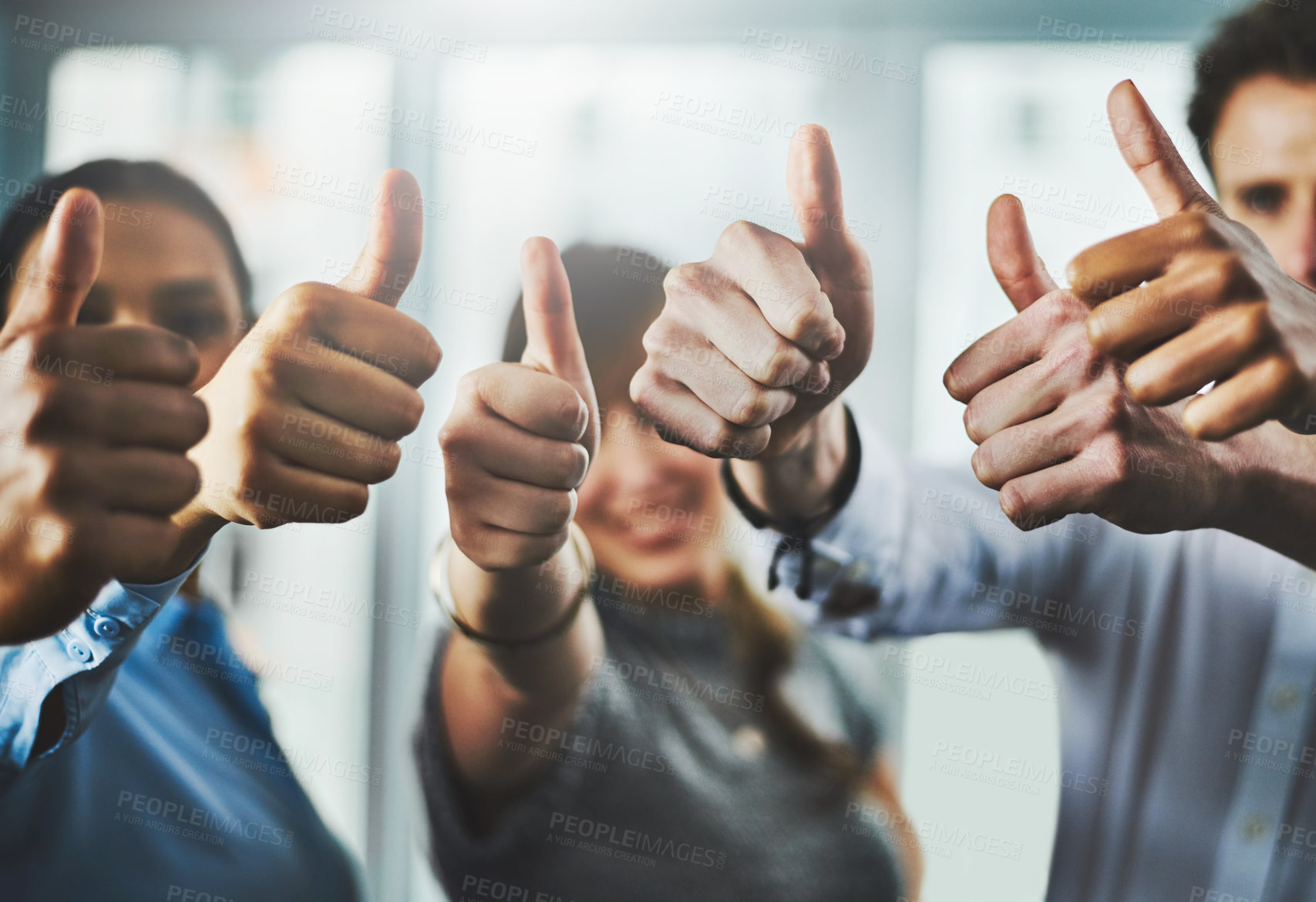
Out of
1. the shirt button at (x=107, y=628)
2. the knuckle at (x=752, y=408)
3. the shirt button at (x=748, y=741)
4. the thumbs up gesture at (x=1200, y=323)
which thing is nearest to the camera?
the thumbs up gesture at (x=1200, y=323)

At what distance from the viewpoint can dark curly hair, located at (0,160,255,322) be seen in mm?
900

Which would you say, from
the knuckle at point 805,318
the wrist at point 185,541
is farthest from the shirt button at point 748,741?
the wrist at point 185,541

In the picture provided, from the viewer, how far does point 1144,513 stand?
634 millimetres

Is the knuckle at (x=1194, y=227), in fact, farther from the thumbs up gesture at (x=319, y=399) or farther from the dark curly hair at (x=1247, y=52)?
the thumbs up gesture at (x=319, y=399)

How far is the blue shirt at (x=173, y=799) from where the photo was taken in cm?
84

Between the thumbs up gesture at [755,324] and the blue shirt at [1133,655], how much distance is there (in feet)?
0.66

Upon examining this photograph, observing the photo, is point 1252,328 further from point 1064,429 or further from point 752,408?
point 752,408

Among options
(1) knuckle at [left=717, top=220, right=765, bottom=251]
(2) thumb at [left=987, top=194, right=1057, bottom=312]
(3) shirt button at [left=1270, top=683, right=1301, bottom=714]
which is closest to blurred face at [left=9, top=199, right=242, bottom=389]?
(1) knuckle at [left=717, top=220, right=765, bottom=251]

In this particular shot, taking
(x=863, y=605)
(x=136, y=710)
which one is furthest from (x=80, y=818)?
(x=863, y=605)

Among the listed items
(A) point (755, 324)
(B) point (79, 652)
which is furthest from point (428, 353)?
(B) point (79, 652)

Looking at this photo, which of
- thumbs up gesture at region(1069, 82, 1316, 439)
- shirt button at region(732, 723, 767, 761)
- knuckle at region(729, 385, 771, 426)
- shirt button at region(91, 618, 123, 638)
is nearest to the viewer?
thumbs up gesture at region(1069, 82, 1316, 439)

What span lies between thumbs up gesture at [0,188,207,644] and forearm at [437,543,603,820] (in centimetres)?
29

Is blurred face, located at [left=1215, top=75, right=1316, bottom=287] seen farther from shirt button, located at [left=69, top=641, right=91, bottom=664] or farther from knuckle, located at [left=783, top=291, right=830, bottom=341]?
shirt button, located at [left=69, top=641, right=91, bottom=664]

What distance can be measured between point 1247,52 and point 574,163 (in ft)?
2.38
